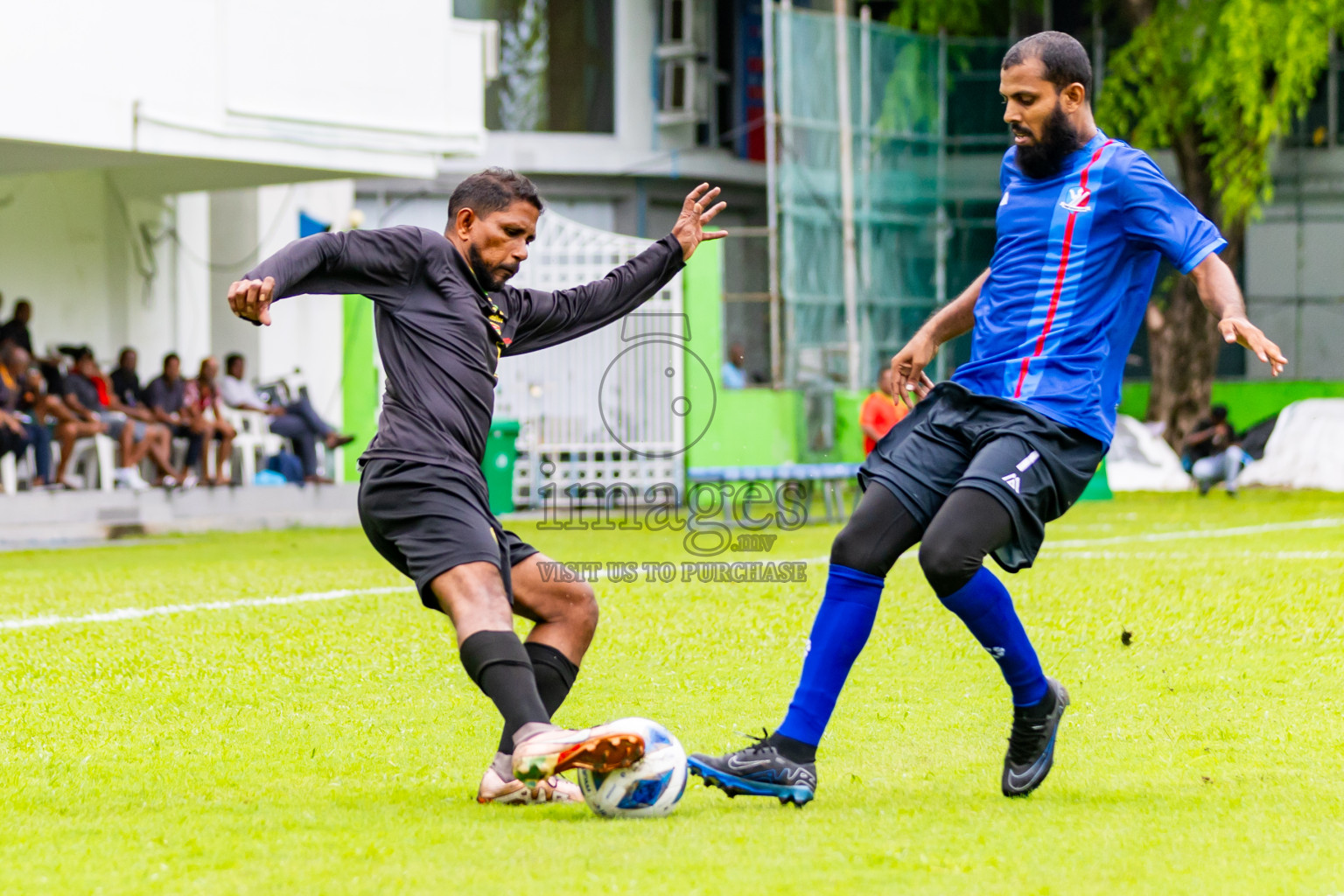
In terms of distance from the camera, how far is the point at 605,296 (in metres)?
5.59

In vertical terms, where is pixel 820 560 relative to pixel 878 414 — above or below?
below

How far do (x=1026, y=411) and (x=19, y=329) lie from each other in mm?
14428

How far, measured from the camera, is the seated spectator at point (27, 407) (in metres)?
16.5

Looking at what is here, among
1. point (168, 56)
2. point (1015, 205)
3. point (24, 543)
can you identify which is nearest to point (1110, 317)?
point (1015, 205)

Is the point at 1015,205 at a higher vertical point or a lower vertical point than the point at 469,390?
higher

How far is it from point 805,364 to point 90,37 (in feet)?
34.6

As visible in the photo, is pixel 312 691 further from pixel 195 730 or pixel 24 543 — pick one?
pixel 24 543

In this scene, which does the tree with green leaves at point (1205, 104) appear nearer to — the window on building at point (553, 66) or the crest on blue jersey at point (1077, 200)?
the window on building at point (553, 66)

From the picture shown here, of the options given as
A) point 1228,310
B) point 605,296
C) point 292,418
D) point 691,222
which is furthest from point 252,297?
point 292,418

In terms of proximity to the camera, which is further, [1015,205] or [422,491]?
[1015,205]

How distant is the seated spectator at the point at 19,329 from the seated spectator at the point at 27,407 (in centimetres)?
35

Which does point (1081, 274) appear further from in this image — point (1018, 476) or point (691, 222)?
point (691, 222)

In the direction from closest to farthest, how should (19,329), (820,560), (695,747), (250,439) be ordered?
(695,747)
(820,560)
(19,329)
(250,439)

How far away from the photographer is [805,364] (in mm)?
24031
